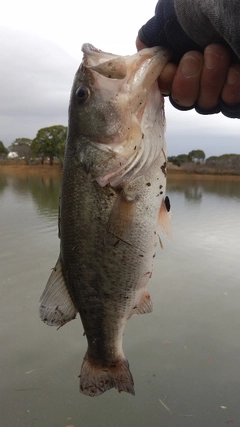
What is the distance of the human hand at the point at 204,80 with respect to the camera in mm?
1650

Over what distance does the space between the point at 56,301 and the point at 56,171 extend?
40.6m

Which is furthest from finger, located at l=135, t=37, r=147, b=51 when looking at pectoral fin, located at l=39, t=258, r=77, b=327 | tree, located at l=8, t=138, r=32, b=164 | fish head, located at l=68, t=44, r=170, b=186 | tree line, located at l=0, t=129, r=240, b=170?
tree, located at l=8, t=138, r=32, b=164

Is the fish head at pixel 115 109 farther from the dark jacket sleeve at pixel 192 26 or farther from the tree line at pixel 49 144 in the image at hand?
the tree line at pixel 49 144

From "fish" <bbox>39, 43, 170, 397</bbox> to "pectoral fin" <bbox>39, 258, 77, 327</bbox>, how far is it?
2cm

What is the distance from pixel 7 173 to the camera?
40.2 meters

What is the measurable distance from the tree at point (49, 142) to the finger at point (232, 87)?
4371 centimetres

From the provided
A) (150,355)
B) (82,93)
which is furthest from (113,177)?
(150,355)

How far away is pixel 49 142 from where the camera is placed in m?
45.1

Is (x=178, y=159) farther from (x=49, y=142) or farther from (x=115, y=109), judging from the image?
(x=115, y=109)

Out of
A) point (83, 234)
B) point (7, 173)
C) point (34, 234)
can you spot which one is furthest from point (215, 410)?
point (7, 173)

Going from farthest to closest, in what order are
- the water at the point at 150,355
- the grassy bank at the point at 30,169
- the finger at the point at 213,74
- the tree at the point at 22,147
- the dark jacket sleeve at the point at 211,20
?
the tree at the point at 22,147
the grassy bank at the point at 30,169
the water at the point at 150,355
the finger at the point at 213,74
the dark jacket sleeve at the point at 211,20

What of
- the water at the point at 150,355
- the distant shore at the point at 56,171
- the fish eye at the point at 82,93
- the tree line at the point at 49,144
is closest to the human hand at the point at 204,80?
the fish eye at the point at 82,93

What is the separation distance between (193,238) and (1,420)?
775 centimetres

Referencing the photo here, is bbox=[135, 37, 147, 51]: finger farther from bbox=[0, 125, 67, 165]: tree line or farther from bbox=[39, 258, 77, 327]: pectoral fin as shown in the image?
bbox=[0, 125, 67, 165]: tree line
